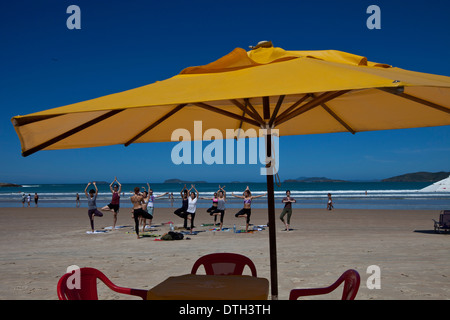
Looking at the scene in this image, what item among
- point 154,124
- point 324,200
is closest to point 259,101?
point 154,124

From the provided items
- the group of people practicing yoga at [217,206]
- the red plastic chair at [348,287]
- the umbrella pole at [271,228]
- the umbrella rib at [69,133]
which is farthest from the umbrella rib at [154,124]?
the group of people practicing yoga at [217,206]

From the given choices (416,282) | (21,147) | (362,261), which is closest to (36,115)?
(21,147)

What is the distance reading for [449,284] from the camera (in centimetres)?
655

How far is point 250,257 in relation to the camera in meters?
9.39

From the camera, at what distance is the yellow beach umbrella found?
250 cm

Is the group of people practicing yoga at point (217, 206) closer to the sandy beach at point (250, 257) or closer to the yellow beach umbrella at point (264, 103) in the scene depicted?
the sandy beach at point (250, 257)

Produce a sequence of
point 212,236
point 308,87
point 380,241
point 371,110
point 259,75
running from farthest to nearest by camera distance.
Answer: point 212,236 < point 380,241 < point 371,110 < point 259,75 < point 308,87

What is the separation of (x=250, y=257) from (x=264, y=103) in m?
6.14

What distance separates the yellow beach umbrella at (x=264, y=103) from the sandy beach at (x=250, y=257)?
271cm

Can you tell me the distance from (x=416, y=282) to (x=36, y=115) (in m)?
6.57

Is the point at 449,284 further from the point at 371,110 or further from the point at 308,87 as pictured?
the point at 308,87

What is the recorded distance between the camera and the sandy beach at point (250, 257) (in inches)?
260

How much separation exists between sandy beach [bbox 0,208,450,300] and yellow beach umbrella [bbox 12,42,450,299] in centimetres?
271

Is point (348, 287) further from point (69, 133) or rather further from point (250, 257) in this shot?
point (250, 257)
